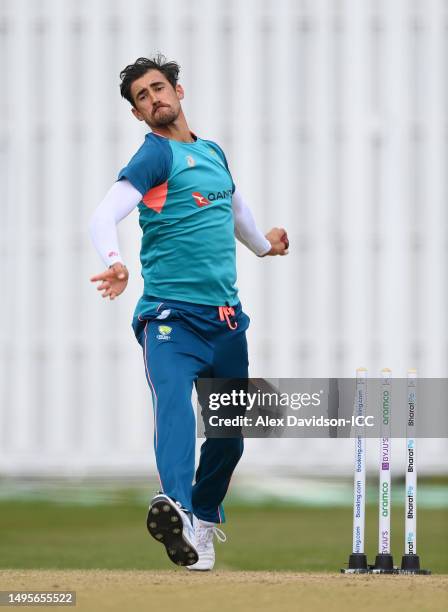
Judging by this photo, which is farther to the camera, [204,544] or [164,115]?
[204,544]

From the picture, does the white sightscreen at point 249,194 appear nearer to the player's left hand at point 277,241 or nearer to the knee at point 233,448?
the player's left hand at point 277,241

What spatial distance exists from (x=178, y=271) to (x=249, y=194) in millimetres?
7352

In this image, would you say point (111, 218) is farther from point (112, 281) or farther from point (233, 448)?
point (233, 448)

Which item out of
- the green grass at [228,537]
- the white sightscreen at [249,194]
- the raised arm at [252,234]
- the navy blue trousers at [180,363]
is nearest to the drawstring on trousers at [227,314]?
the navy blue trousers at [180,363]

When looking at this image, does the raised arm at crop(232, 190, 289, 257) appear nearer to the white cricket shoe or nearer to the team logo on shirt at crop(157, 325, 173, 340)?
the team logo on shirt at crop(157, 325, 173, 340)

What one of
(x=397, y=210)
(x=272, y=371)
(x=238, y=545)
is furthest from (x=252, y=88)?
(x=238, y=545)

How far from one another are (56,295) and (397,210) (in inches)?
118

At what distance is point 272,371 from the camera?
490 inches

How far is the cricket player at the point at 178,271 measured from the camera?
4988 millimetres

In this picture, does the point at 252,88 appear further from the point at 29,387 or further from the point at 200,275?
the point at 200,275

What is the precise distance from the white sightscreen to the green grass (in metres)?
1.18

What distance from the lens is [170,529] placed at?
15.8 feet

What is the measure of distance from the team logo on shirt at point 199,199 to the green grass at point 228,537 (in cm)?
259

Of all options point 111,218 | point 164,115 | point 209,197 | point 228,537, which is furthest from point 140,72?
point 228,537
